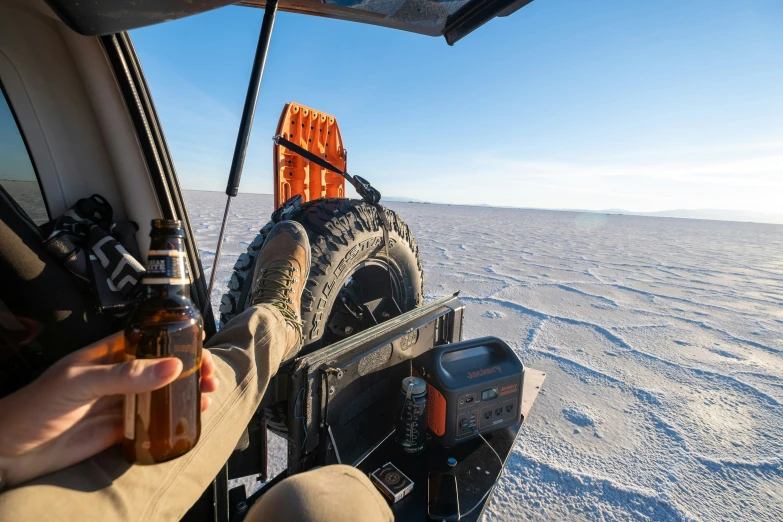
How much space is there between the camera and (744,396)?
2.70 meters

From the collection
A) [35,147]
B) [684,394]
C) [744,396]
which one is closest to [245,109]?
[35,147]

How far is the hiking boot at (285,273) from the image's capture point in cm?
157

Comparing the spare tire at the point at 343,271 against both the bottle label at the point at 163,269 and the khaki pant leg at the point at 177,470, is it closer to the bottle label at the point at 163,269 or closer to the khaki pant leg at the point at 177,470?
the khaki pant leg at the point at 177,470

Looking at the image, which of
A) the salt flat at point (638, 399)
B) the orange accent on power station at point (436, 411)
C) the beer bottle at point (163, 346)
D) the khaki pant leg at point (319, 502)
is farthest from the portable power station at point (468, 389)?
the beer bottle at point (163, 346)

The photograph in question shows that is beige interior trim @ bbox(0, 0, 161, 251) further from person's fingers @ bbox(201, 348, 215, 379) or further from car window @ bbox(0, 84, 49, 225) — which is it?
person's fingers @ bbox(201, 348, 215, 379)

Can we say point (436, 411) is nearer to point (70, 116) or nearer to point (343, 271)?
point (343, 271)

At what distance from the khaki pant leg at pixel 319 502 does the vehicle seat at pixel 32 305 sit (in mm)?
751

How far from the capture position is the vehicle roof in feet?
3.12

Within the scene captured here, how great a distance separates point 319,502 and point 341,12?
156 cm

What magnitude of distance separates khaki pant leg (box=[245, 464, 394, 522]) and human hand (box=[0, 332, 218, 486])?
31cm

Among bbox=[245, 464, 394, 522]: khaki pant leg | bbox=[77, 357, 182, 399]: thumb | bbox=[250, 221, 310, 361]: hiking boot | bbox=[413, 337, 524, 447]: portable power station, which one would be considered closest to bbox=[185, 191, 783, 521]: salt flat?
bbox=[413, 337, 524, 447]: portable power station

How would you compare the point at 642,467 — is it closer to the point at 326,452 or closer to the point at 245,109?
the point at 326,452

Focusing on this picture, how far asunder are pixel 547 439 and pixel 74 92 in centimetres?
264

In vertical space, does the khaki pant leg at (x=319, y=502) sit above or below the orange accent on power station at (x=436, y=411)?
above
